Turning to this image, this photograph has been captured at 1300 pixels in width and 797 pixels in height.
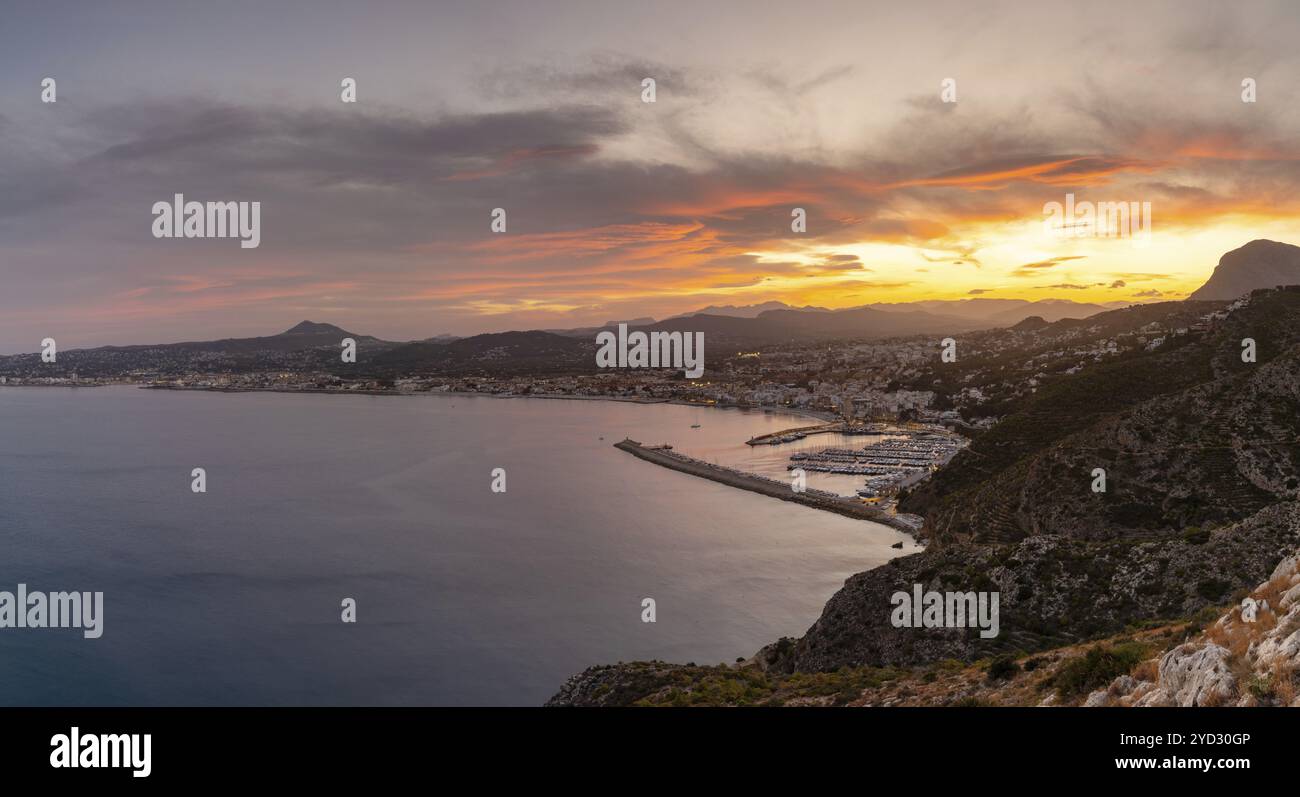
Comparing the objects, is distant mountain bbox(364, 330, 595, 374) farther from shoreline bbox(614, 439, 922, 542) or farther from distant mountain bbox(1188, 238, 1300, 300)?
distant mountain bbox(1188, 238, 1300, 300)

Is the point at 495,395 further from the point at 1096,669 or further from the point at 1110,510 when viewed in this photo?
the point at 1096,669

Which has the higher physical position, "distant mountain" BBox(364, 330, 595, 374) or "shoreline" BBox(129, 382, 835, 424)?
"distant mountain" BBox(364, 330, 595, 374)

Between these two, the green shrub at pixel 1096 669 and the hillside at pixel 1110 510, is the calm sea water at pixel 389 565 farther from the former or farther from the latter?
the green shrub at pixel 1096 669

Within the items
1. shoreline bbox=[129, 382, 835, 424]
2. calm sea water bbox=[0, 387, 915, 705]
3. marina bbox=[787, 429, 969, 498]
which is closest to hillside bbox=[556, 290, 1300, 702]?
calm sea water bbox=[0, 387, 915, 705]

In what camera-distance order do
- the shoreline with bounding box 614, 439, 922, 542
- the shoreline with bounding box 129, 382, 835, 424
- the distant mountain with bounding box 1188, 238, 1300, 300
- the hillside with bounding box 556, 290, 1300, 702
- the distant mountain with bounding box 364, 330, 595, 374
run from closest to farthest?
the hillside with bounding box 556, 290, 1300, 702 → the shoreline with bounding box 614, 439, 922, 542 → the shoreline with bounding box 129, 382, 835, 424 → the distant mountain with bounding box 1188, 238, 1300, 300 → the distant mountain with bounding box 364, 330, 595, 374

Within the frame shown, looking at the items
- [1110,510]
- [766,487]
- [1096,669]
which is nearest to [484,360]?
[766,487]

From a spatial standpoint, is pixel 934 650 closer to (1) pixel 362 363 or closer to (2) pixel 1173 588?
(2) pixel 1173 588
